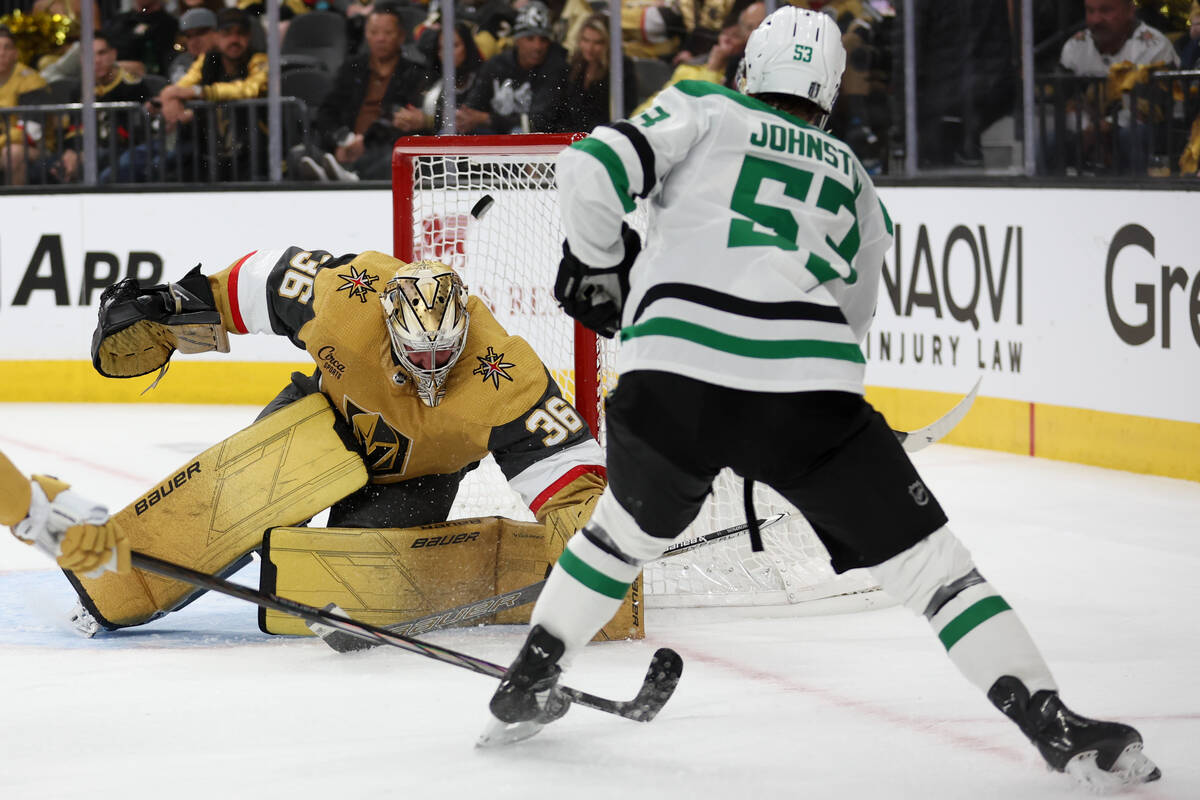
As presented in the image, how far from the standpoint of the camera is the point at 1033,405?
5.38 metres

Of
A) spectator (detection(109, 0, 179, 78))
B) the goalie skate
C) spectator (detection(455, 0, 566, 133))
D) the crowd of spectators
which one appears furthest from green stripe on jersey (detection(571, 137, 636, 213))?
spectator (detection(109, 0, 179, 78))

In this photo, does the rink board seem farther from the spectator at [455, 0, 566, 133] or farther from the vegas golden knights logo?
the vegas golden knights logo

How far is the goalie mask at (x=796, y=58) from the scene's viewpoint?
7.73ft

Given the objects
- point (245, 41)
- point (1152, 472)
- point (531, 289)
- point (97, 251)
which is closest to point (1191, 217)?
point (1152, 472)

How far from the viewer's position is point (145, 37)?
22.9 feet

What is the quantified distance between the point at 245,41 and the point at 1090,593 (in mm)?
4421

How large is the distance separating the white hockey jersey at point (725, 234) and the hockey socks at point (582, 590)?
263 millimetres

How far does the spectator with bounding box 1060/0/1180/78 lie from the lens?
511 centimetres

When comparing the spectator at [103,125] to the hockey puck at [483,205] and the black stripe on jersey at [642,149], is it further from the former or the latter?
the black stripe on jersey at [642,149]

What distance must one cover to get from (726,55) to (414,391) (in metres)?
3.69

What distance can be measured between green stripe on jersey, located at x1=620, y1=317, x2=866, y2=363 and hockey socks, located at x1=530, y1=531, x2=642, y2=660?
1.05 feet

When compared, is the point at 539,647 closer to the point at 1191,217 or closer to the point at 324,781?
the point at 324,781

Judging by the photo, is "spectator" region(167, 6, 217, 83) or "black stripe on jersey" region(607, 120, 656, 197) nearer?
"black stripe on jersey" region(607, 120, 656, 197)

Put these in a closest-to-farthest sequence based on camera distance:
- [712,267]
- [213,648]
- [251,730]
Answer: [712,267] < [251,730] < [213,648]
